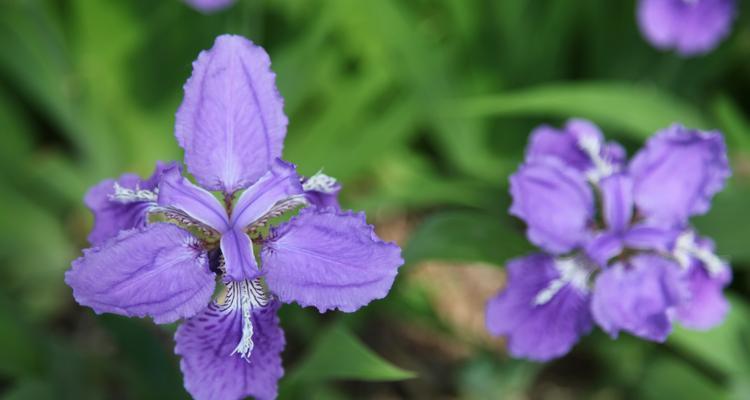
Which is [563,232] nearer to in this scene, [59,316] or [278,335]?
[278,335]

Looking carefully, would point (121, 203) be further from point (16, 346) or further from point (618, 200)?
point (618, 200)

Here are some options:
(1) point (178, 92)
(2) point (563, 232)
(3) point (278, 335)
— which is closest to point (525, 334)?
(2) point (563, 232)

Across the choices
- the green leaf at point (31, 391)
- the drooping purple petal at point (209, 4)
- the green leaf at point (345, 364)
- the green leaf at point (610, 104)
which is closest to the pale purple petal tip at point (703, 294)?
the green leaf at point (610, 104)

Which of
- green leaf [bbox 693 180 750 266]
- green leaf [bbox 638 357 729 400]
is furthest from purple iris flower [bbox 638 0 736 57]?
green leaf [bbox 638 357 729 400]

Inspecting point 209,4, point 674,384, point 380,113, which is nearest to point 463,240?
point 209,4

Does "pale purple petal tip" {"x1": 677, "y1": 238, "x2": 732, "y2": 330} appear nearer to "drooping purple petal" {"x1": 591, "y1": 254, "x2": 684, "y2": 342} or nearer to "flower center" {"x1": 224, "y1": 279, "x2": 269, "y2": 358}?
"drooping purple petal" {"x1": 591, "y1": 254, "x2": 684, "y2": 342}
